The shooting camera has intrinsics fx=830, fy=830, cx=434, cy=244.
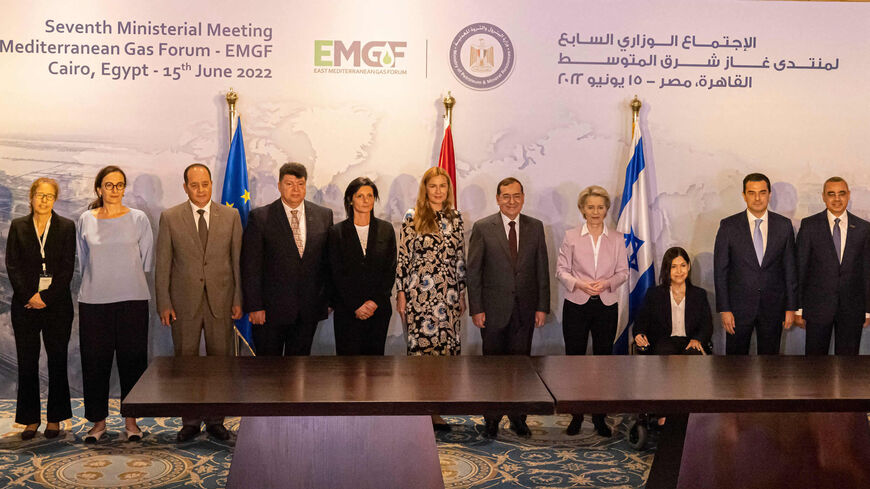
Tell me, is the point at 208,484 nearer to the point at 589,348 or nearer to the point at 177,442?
the point at 177,442

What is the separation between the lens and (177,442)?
181 inches

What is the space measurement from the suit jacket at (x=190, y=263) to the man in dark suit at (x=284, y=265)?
13cm

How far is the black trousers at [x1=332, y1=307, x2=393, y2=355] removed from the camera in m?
4.93

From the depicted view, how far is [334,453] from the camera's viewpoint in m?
3.25

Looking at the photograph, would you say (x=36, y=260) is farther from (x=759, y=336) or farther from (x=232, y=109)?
(x=759, y=336)

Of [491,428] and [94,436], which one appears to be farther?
[491,428]

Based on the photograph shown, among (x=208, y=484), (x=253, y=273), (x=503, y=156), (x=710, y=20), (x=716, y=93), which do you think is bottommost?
(x=208, y=484)

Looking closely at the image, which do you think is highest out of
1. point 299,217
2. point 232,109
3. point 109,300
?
point 232,109

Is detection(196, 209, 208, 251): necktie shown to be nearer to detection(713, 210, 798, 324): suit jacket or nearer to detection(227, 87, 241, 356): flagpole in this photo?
detection(227, 87, 241, 356): flagpole

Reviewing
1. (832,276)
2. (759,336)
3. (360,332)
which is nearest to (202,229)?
(360,332)

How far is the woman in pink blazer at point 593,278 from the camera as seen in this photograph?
16.3ft

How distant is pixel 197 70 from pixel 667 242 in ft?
11.5

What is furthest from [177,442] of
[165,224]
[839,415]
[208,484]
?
[839,415]

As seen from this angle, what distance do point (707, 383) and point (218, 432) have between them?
9.02 ft
